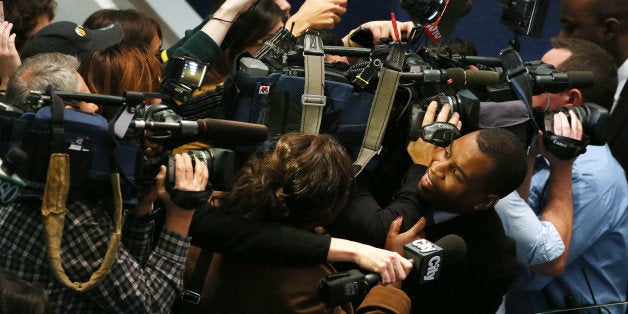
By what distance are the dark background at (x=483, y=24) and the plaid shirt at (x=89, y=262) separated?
2.59 metres

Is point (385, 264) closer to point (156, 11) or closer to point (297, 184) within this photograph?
point (297, 184)

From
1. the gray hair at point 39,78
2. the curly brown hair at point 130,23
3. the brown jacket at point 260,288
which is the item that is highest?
the gray hair at point 39,78

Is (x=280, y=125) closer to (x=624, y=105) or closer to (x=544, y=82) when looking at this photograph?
(x=544, y=82)

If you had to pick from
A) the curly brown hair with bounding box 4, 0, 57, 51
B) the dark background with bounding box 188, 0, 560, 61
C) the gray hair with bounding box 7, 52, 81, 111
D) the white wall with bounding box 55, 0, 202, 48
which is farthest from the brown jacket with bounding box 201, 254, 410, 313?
the dark background with bounding box 188, 0, 560, 61

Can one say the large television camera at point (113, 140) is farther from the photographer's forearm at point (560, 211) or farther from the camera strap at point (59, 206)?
the photographer's forearm at point (560, 211)

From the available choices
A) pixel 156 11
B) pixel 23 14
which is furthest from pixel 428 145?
pixel 156 11

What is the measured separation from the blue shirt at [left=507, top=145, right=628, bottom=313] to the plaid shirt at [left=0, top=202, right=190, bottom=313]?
3.93ft

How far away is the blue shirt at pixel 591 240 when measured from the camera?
2480mm

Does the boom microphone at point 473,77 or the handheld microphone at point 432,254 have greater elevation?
the boom microphone at point 473,77

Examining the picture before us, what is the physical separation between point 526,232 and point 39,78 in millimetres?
1274

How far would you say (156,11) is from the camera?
3.78m

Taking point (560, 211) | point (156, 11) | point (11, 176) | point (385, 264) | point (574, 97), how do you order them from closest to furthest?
point (11, 176) → point (385, 264) → point (560, 211) → point (574, 97) → point (156, 11)

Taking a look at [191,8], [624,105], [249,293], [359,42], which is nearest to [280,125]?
[249,293]

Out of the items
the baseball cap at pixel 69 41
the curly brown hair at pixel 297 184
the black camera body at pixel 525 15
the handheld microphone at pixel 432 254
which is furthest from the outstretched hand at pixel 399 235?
the baseball cap at pixel 69 41
